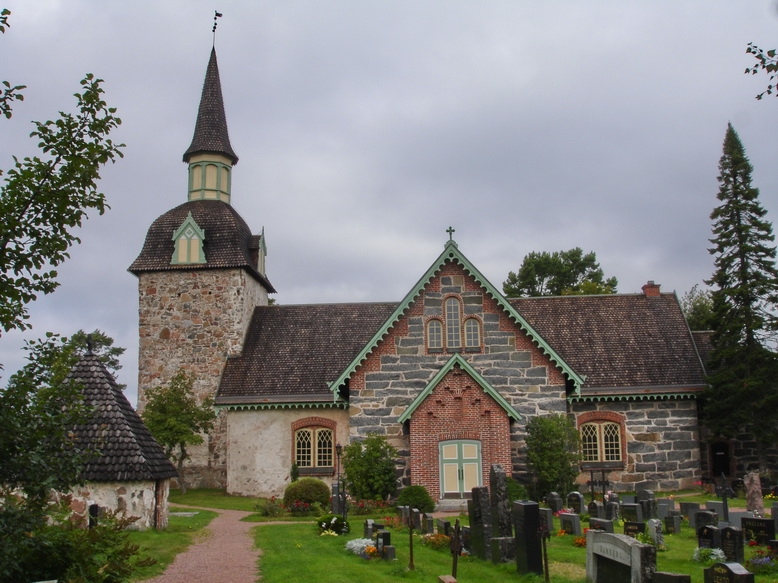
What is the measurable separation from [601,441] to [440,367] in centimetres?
705

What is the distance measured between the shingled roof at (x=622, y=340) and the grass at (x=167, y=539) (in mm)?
14260

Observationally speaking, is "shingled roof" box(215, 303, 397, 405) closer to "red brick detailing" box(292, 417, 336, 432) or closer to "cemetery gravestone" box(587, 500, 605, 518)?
"red brick detailing" box(292, 417, 336, 432)

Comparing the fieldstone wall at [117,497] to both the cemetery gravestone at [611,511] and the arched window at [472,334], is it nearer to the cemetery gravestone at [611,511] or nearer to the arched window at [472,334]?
the cemetery gravestone at [611,511]

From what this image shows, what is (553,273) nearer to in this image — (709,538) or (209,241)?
(209,241)

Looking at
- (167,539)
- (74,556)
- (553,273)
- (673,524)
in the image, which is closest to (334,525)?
(167,539)

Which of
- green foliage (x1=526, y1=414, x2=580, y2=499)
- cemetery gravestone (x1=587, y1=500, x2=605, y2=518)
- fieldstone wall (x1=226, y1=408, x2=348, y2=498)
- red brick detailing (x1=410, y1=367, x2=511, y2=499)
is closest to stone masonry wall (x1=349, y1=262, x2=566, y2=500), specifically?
green foliage (x1=526, y1=414, x2=580, y2=499)

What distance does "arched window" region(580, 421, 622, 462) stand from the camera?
27580mm

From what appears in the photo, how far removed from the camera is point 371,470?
78.7 feet

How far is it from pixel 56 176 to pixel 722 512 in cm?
1691

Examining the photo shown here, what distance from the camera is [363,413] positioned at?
83.0 ft

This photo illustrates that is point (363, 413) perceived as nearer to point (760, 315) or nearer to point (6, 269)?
point (760, 315)

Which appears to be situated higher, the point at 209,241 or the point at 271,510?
the point at 209,241

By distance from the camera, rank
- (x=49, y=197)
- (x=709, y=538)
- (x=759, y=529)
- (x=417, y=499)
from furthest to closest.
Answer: (x=417, y=499)
(x=759, y=529)
(x=709, y=538)
(x=49, y=197)

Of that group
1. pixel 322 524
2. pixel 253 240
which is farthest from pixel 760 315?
pixel 253 240
